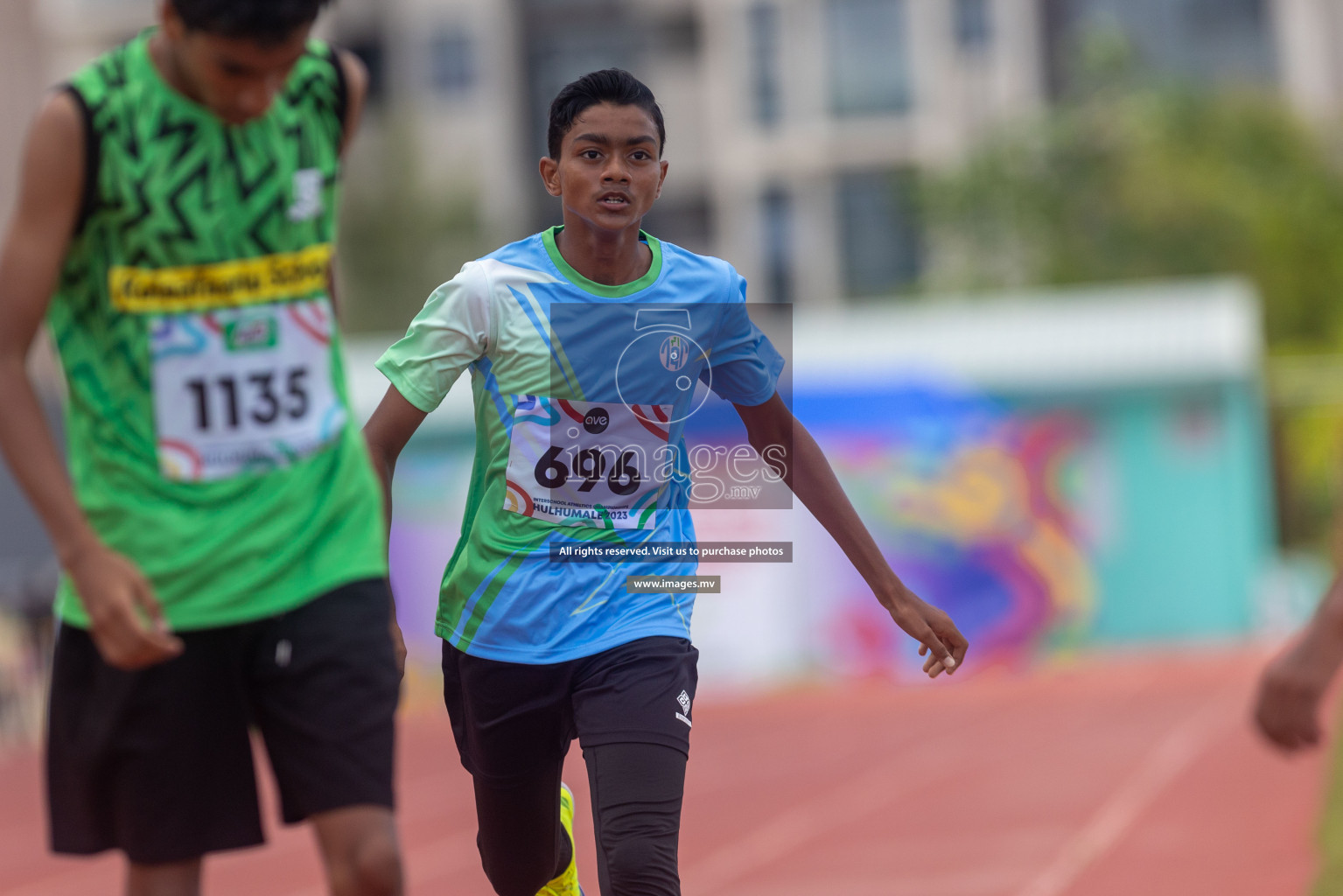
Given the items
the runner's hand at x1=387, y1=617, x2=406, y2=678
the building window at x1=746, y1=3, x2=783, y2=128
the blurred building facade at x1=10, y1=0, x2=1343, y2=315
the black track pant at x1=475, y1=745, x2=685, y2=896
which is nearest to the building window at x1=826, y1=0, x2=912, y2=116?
the blurred building facade at x1=10, y1=0, x2=1343, y2=315

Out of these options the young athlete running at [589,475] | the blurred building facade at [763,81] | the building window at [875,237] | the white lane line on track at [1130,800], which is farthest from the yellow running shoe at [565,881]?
the building window at [875,237]

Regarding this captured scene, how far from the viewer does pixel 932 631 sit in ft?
11.9

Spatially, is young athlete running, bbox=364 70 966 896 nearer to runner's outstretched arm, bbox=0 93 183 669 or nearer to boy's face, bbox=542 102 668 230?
boy's face, bbox=542 102 668 230

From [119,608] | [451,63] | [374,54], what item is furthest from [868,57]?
[119,608]

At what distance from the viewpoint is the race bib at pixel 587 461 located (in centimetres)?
350

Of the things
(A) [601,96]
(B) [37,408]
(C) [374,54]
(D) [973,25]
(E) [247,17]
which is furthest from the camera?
(C) [374,54]

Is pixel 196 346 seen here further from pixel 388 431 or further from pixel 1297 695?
pixel 1297 695

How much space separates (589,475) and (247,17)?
1.17 m

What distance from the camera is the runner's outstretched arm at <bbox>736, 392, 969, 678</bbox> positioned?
3676mm

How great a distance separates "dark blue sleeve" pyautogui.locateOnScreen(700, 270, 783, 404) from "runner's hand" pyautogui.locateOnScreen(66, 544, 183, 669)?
1.27m

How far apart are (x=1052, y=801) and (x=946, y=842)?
3.95 ft

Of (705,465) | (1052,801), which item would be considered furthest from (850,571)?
(705,465)

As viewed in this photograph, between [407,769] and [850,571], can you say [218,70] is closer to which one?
[407,769]

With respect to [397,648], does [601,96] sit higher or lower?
higher
